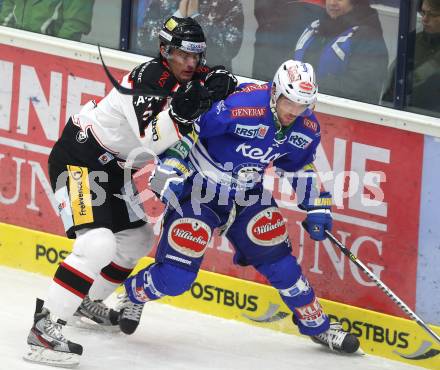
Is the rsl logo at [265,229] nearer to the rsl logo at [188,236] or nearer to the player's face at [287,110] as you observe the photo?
the rsl logo at [188,236]

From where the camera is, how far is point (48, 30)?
7930 millimetres

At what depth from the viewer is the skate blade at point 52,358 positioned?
6.27 meters

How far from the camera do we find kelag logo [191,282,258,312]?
7.29 m

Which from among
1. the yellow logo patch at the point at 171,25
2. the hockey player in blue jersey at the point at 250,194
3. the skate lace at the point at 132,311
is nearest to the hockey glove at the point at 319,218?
the hockey player in blue jersey at the point at 250,194

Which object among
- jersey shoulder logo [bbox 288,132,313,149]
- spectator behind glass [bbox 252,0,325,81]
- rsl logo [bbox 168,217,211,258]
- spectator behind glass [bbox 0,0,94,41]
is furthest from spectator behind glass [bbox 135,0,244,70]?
rsl logo [bbox 168,217,211,258]

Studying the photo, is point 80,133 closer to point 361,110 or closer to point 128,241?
point 128,241

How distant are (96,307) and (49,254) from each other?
3.12ft

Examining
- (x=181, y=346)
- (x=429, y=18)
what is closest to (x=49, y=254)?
(x=181, y=346)

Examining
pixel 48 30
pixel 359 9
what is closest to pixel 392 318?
pixel 359 9

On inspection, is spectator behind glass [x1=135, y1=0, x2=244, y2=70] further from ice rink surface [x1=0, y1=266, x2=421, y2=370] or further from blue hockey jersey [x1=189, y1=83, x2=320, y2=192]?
ice rink surface [x1=0, y1=266, x2=421, y2=370]

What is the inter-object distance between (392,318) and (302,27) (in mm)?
1490

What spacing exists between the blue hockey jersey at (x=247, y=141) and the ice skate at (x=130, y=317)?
0.72 m

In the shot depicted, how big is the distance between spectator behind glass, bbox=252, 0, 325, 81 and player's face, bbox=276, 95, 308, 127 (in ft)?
2.93

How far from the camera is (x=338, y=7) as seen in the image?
7.00 metres
